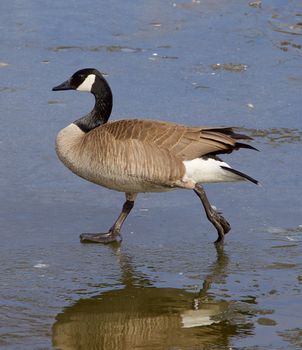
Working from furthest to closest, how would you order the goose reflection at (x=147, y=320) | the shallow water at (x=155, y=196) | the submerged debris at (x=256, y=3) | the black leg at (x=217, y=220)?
the submerged debris at (x=256, y=3), the black leg at (x=217, y=220), the shallow water at (x=155, y=196), the goose reflection at (x=147, y=320)

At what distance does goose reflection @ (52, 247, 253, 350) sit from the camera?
15.4 feet

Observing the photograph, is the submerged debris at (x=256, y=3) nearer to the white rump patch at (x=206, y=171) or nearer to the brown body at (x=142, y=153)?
the brown body at (x=142, y=153)

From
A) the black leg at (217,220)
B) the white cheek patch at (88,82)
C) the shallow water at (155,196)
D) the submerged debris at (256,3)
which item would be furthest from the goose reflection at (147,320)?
the submerged debris at (256,3)

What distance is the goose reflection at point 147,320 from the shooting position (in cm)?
470

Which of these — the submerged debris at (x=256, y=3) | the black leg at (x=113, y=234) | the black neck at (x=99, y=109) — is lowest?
the black leg at (x=113, y=234)

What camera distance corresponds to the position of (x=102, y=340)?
4715 millimetres

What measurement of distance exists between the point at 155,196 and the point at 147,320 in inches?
78.3

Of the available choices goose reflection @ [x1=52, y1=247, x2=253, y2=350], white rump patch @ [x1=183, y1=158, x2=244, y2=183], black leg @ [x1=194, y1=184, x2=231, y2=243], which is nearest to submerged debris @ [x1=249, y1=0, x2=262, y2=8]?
white rump patch @ [x1=183, y1=158, x2=244, y2=183]

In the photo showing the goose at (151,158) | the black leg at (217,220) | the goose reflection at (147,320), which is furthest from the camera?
the goose at (151,158)

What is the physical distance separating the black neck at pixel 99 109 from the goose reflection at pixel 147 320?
1380 mm

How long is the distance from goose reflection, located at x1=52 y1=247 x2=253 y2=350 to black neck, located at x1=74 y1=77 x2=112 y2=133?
4.53 ft

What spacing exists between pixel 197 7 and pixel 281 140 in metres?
3.50

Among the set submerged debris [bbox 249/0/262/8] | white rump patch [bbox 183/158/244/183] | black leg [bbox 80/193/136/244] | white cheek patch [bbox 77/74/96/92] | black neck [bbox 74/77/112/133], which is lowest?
black leg [bbox 80/193/136/244]

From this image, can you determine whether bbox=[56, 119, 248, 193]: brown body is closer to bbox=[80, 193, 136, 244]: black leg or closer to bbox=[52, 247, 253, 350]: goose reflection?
bbox=[80, 193, 136, 244]: black leg
